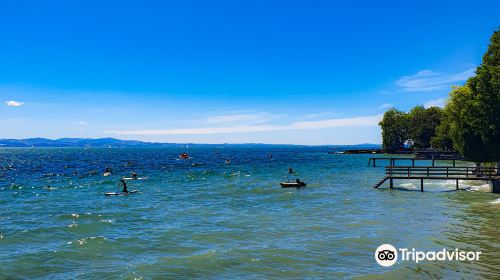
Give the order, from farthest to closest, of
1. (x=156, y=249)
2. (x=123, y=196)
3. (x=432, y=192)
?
1. (x=123, y=196)
2. (x=432, y=192)
3. (x=156, y=249)

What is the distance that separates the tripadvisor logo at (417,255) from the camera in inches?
756

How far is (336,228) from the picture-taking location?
2655 cm

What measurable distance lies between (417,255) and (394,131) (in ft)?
459

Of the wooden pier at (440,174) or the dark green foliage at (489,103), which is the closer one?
the dark green foliage at (489,103)

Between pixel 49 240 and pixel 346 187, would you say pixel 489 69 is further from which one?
pixel 49 240

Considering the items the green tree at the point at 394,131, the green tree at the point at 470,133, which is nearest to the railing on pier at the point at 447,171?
the green tree at the point at 470,133

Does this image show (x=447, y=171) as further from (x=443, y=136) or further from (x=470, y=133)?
(x=443, y=136)

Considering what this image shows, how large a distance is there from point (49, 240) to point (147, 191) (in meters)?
26.9

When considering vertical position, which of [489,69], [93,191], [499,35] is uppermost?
[499,35]

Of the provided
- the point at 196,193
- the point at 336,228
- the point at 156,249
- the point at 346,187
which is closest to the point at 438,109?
the point at 346,187

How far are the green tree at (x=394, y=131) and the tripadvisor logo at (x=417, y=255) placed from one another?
5400 inches

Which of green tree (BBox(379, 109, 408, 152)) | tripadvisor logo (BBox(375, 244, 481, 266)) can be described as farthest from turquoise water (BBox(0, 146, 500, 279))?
green tree (BBox(379, 109, 408, 152))

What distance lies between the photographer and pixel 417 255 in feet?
65.5

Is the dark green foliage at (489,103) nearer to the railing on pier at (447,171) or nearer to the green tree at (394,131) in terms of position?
the railing on pier at (447,171)
